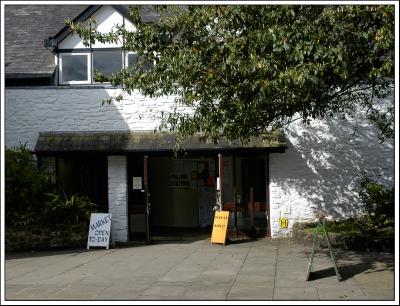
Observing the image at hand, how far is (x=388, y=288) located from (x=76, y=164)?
10.3 metres

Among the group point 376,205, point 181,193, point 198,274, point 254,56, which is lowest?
point 198,274

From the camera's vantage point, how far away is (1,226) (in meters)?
7.99

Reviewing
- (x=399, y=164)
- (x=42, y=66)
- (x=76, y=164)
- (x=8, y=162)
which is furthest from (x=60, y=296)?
(x=42, y=66)

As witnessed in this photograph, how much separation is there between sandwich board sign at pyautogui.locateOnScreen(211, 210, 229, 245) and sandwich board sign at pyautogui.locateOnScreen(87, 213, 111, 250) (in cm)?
272

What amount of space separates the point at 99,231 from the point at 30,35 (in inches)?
296

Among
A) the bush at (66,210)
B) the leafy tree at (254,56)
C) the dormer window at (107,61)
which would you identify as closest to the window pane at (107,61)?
the dormer window at (107,61)

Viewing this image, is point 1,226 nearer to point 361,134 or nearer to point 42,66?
point 42,66

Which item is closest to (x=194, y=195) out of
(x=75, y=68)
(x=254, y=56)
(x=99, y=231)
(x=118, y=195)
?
(x=118, y=195)

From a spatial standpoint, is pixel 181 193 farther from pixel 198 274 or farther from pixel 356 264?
pixel 356 264

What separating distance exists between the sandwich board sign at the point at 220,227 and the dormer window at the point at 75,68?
5.64m

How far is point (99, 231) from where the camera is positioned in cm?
1393

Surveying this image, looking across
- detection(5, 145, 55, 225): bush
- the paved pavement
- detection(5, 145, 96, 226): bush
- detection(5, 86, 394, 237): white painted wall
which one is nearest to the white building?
detection(5, 86, 394, 237): white painted wall

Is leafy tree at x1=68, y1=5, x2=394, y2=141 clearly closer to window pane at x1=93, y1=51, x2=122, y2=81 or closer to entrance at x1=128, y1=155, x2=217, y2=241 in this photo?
window pane at x1=93, y1=51, x2=122, y2=81

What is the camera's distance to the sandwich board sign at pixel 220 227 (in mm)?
13625
